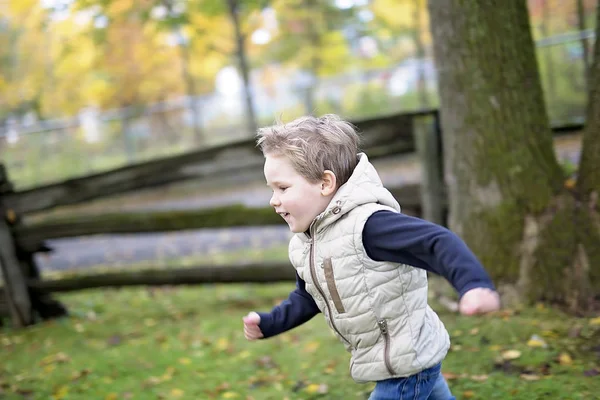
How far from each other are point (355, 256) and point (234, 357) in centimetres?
268

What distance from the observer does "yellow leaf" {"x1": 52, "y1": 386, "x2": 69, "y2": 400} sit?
426 cm

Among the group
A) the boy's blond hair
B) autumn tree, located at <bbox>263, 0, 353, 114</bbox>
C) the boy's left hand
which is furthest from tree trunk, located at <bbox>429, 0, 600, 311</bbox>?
autumn tree, located at <bbox>263, 0, 353, 114</bbox>

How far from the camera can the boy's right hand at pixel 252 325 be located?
8.64ft

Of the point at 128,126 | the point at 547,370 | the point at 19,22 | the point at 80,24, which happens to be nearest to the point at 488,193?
the point at 547,370

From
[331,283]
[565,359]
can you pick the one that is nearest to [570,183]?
[565,359]

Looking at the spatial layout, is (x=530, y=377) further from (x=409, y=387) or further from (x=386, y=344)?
(x=386, y=344)

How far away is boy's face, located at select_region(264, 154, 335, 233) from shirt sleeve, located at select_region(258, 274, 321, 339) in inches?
16.5

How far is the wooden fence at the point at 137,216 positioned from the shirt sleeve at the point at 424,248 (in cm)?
299

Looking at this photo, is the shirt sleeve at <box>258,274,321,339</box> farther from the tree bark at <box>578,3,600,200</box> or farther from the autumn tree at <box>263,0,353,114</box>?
the autumn tree at <box>263,0,353,114</box>

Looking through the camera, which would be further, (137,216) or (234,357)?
(137,216)

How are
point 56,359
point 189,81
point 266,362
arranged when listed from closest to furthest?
point 266,362 → point 56,359 → point 189,81

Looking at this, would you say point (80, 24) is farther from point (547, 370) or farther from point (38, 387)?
point (547, 370)

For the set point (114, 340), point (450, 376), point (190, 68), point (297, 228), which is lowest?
point (114, 340)

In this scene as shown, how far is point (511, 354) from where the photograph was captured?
3.59m
